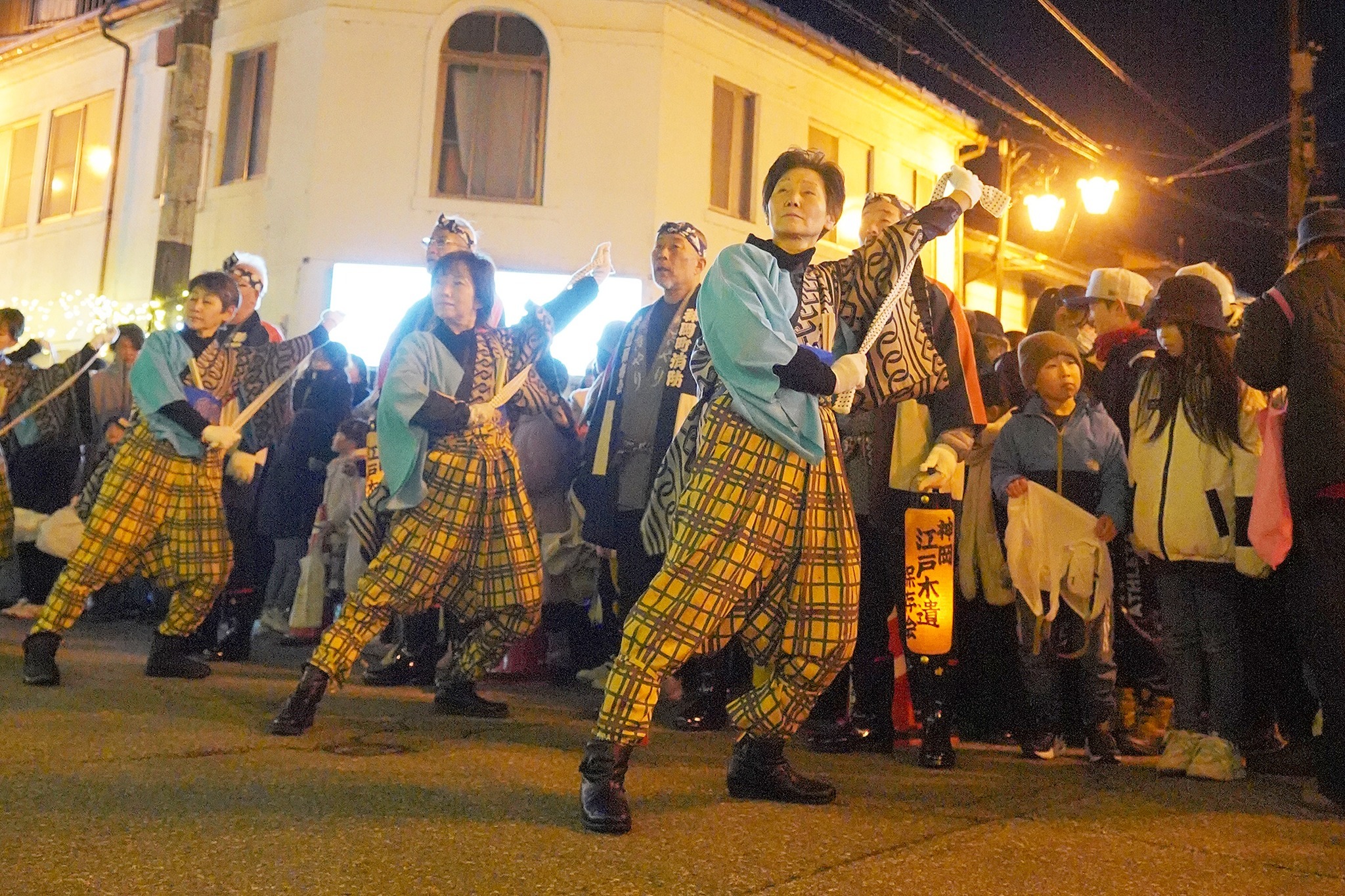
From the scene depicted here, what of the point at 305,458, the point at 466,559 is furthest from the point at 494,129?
the point at 466,559

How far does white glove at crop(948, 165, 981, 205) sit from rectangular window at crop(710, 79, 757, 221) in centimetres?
1147

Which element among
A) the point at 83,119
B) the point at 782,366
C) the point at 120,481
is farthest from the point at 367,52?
the point at 782,366

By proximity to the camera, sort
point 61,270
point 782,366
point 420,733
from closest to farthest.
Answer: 1. point 782,366
2. point 420,733
3. point 61,270

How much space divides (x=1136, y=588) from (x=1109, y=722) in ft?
2.28

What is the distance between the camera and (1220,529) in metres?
4.19

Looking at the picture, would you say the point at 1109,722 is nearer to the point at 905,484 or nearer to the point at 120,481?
the point at 905,484

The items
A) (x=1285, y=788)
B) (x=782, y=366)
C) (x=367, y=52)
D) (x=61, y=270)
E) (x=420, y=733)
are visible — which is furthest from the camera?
(x=61, y=270)

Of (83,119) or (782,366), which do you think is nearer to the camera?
(782,366)

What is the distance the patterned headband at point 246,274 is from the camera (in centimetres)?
592

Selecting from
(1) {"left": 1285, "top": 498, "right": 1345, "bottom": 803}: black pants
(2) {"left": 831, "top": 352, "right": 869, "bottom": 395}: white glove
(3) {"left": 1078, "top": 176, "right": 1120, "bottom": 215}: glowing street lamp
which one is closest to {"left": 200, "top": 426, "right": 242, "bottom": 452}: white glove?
(2) {"left": 831, "top": 352, "right": 869, "bottom": 395}: white glove

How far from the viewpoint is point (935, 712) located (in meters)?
4.16

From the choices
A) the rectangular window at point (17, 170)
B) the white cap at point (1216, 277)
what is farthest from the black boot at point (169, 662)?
the rectangular window at point (17, 170)

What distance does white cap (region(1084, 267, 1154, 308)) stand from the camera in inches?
222

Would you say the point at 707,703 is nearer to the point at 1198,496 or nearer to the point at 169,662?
the point at 1198,496
